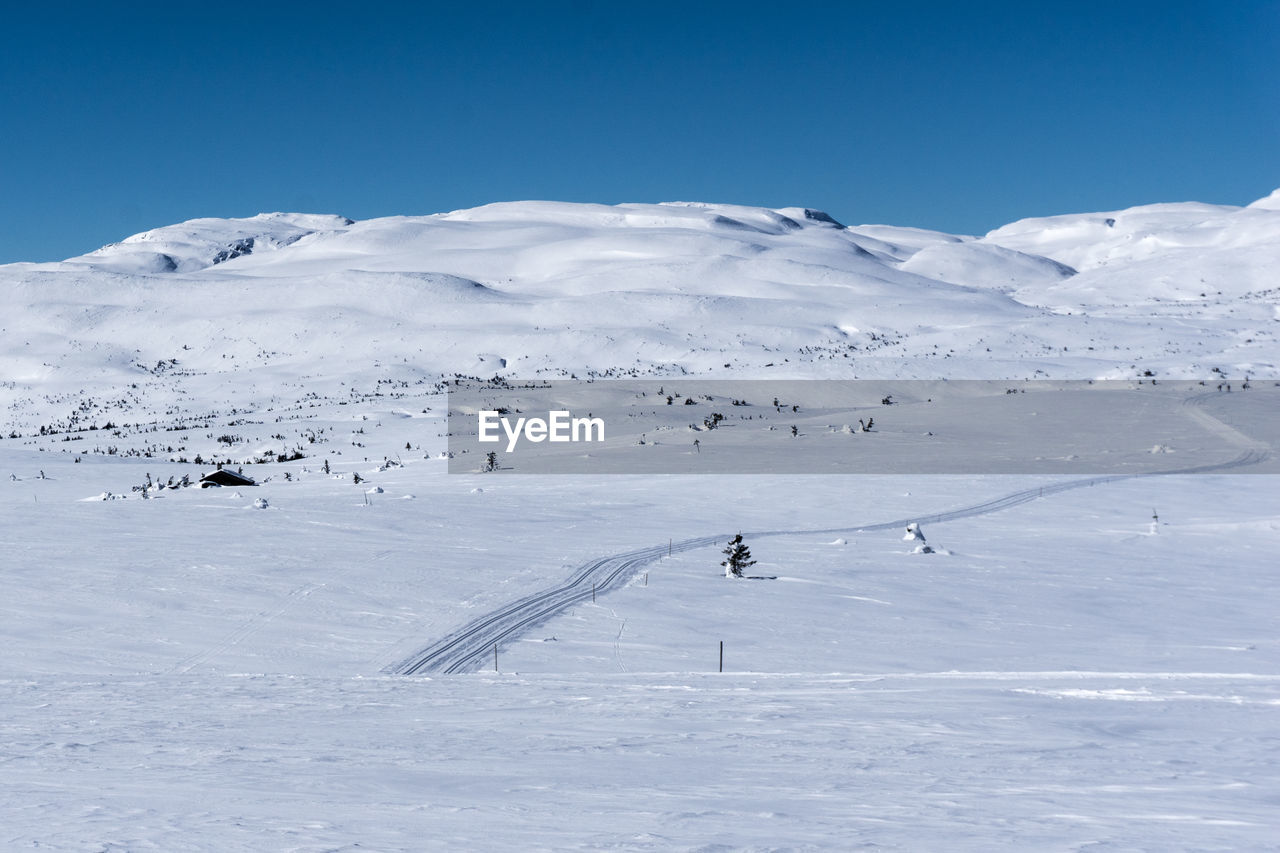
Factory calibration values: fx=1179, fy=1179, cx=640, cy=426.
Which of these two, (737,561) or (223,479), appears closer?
(737,561)

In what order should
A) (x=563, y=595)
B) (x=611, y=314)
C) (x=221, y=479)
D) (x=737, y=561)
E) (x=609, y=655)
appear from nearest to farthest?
1. (x=609, y=655)
2. (x=563, y=595)
3. (x=737, y=561)
4. (x=221, y=479)
5. (x=611, y=314)

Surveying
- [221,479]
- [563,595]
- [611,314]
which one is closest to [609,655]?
[563,595]

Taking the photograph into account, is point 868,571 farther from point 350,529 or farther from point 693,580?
point 350,529

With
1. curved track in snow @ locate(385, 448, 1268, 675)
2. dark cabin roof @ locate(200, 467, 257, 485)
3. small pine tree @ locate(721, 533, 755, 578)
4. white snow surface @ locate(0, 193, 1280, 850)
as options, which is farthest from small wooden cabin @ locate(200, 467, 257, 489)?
small pine tree @ locate(721, 533, 755, 578)

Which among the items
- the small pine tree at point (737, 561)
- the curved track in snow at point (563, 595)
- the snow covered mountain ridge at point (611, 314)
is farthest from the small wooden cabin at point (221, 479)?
the snow covered mountain ridge at point (611, 314)

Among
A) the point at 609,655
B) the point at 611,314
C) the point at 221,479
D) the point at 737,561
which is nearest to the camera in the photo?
the point at 609,655

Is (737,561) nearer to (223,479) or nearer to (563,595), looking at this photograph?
(563,595)

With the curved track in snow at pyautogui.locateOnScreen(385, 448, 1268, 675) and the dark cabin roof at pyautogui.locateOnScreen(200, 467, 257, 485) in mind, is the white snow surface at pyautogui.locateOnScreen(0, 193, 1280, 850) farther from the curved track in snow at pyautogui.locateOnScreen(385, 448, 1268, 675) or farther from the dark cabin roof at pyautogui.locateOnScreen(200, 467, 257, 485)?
the dark cabin roof at pyautogui.locateOnScreen(200, 467, 257, 485)

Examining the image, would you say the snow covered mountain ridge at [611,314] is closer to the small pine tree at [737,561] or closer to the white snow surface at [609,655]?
the white snow surface at [609,655]
